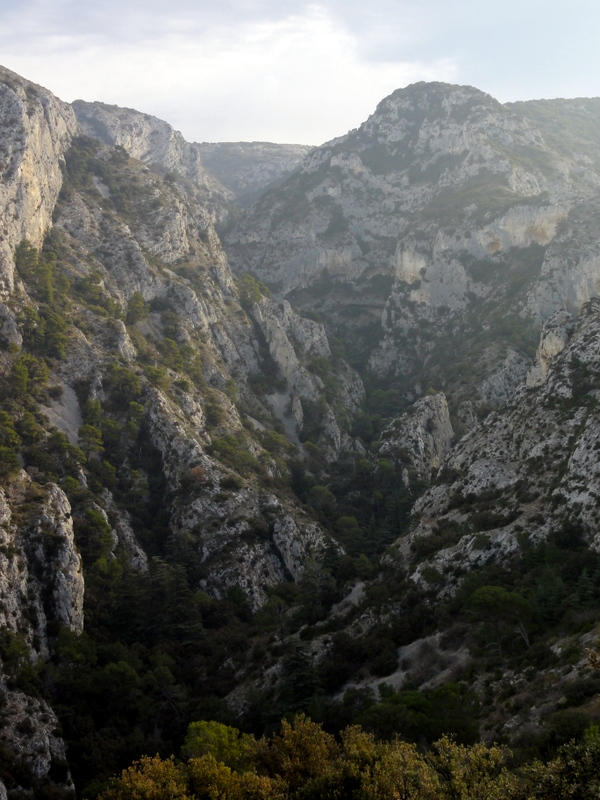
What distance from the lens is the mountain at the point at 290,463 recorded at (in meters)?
39.6

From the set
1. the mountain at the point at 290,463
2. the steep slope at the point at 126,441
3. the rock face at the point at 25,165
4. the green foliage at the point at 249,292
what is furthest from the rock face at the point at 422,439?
the rock face at the point at 25,165

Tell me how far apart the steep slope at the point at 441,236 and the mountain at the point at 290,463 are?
80 cm

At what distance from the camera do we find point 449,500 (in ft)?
197

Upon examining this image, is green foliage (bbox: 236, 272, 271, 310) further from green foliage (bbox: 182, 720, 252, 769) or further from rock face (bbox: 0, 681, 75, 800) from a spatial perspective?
green foliage (bbox: 182, 720, 252, 769)

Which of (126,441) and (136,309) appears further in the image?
(136,309)

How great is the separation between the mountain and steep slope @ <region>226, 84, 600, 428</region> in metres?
0.80

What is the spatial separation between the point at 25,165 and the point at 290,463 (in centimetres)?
5669

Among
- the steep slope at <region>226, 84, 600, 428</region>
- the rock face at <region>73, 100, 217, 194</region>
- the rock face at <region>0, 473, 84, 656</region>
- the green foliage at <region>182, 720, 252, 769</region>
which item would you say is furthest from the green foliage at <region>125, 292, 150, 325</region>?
the rock face at <region>73, 100, 217, 194</region>

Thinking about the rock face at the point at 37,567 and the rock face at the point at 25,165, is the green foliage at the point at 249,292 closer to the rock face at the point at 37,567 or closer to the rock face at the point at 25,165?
the rock face at the point at 25,165

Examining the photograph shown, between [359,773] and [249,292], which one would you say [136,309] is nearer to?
[249,292]

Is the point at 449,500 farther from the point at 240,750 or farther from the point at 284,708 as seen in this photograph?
the point at 240,750

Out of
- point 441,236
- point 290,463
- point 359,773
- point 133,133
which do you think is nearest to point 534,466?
point 359,773

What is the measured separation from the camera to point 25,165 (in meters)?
90.6

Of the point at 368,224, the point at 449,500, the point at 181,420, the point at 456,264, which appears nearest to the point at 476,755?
the point at 449,500
